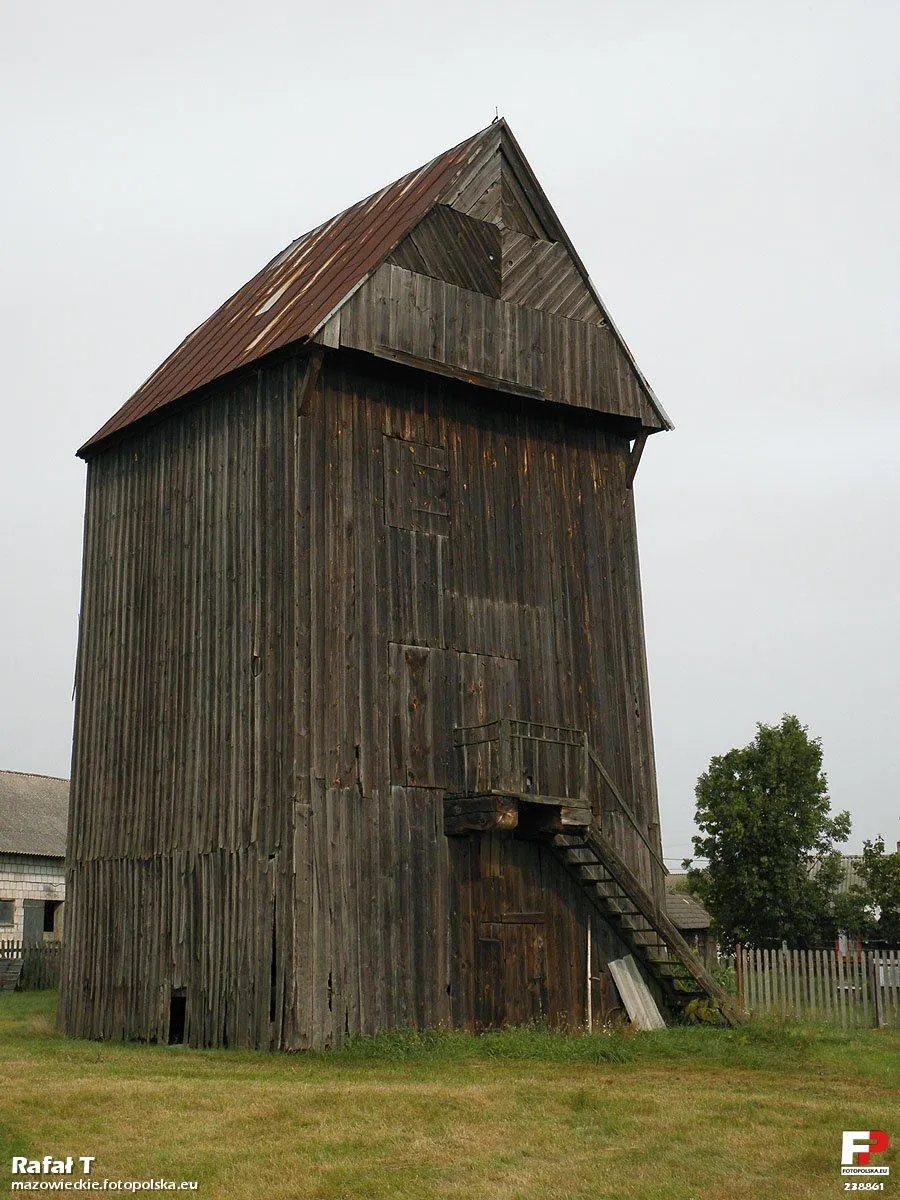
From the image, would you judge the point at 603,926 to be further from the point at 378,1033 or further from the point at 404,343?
the point at 404,343

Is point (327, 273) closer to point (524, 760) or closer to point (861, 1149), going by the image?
point (524, 760)

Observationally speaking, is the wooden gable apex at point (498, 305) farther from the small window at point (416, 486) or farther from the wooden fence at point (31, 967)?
the wooden fence at point (31, 967)

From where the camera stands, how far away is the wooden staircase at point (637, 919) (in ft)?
74.1

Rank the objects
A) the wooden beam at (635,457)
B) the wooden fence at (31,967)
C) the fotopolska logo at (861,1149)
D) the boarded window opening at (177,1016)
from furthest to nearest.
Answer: the wooden fence at (31,967) < the wooden beam at (635,457) < the boarded window opening at (177,1016) < the fotopolska logo at (861,1149)

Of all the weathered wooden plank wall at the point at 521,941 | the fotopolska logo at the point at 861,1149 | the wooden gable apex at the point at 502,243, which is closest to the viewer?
the fotopolska logo at the point at 861,1149

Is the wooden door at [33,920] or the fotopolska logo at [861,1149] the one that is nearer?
the fotopolska logo at [861,1149]

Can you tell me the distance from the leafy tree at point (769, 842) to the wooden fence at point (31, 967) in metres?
24.1

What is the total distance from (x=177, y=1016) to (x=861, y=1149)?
41.4ft

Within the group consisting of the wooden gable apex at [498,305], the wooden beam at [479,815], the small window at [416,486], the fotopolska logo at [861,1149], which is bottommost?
the fotopolska logo at [861,1149]

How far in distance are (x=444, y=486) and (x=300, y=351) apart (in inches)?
134

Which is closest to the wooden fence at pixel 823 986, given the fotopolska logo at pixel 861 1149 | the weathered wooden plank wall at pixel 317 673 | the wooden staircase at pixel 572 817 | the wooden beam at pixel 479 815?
the wooden staircase at pixel 572 817

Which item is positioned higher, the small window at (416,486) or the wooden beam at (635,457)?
the wooden beam at (635,457)

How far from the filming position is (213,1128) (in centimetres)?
1362

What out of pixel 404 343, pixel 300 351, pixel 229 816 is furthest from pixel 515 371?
pixel 229 816
